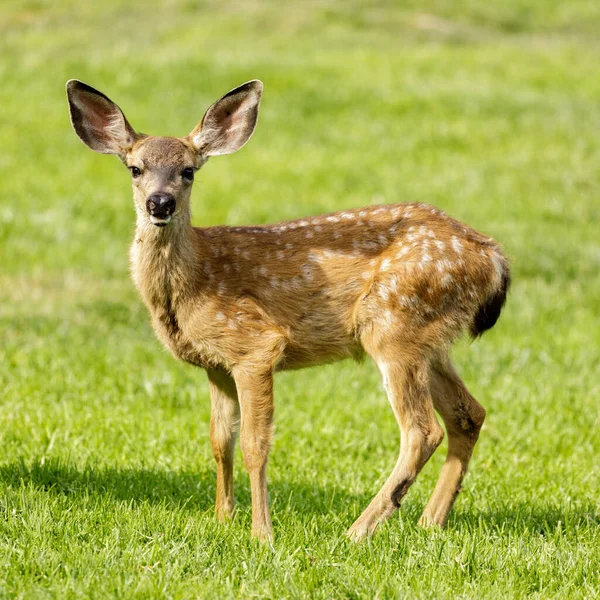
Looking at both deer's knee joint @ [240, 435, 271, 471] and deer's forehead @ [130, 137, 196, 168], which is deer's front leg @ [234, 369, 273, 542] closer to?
deer's knee joint @ [240, 435, 271, 471]

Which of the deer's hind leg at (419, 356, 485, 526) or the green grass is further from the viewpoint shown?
the deer's hind leg at (419, 356, 485, 526)

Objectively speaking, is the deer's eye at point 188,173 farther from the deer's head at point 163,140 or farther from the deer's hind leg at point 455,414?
the deer's hind leg at point 455,414

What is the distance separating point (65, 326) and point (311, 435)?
3423mm

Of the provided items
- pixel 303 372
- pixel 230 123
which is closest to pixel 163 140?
pixel 230 123

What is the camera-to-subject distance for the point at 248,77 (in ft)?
60.3

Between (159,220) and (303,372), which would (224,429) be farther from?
(303,372)

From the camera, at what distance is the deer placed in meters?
5.62

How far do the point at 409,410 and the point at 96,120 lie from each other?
2.38m

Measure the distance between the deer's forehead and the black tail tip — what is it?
1.75m

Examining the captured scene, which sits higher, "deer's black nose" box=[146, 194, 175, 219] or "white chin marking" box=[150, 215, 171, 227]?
"deer's black nose" box=[146, 194, 175, 219]

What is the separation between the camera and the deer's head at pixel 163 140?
5.72 metres

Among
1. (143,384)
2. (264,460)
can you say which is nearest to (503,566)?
(264,460)

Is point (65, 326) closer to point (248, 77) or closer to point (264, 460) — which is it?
point (264, 460)

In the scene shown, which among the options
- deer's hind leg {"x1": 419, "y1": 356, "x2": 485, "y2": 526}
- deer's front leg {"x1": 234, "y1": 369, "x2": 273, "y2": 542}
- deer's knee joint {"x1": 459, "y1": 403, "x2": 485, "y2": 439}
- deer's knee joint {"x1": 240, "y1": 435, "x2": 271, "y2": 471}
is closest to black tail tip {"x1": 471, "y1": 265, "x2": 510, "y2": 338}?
deer's hind leg {"x1": 419, "y1": 356, "x2": 485, "y2": 526}
